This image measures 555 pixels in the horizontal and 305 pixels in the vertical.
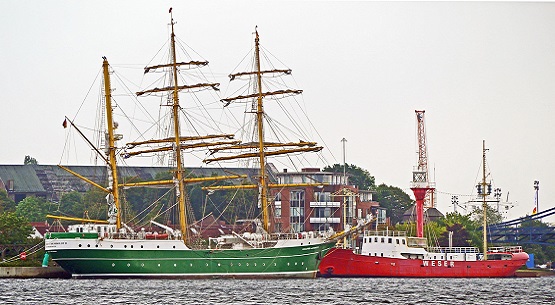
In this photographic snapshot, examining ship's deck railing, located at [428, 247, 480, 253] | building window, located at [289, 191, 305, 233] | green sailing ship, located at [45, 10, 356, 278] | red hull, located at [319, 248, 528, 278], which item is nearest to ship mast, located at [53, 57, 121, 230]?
green sailing ship, located at [45, 10, 356, 278]

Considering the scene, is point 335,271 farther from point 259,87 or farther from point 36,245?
point 36,245

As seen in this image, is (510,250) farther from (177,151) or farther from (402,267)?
(177,151)

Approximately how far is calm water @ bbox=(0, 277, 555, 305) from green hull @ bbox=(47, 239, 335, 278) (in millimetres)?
2579

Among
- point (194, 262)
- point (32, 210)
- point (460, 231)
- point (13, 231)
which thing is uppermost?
point (32, 210)

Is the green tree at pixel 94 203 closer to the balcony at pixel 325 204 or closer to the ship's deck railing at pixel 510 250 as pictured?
the balcony at pixel 325 204

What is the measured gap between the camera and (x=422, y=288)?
115 metres

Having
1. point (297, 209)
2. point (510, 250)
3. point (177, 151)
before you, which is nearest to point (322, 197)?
point (297, 209)

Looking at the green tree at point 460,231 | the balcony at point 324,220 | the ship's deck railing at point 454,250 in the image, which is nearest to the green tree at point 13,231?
the ship's deck railing at point 454,250

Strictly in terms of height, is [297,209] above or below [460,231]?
above

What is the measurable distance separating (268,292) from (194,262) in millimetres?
25442

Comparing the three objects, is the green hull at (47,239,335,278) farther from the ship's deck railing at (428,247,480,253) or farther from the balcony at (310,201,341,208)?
the balcony at (310,201,341,208)

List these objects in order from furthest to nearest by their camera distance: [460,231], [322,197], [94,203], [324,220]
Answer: [94,203] < [322,197] < [324,220] < [460,231]

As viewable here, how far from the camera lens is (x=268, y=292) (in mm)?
103125

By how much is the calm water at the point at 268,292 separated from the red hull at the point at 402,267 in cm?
1134
